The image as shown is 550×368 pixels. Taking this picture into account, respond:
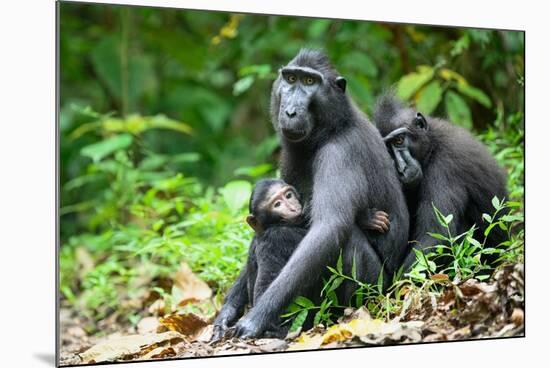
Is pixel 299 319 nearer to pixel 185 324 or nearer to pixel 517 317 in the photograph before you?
pixel 185 324

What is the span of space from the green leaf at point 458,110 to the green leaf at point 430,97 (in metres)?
0.11

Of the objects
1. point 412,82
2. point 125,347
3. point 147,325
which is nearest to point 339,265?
point 125,347

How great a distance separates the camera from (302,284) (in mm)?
5750

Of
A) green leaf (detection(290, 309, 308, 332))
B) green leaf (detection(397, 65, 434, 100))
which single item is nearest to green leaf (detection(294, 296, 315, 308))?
green leaf (detection(290, 309, 308, 332))

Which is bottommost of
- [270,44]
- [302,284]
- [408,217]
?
[302,284]

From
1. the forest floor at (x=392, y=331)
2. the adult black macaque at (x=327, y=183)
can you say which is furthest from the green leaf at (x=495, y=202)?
the adult black macaque at (x=327, y=183)

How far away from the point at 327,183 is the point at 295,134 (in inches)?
18.1

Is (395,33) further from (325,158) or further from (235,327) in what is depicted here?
(235,327)

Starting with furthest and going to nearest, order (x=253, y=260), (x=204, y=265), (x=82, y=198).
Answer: (x=82, y=198) < (x=204, y=265) < (x=253, y=260)

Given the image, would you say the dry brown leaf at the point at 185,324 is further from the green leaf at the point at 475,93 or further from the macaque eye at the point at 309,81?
the green leaf at the point at 475,93

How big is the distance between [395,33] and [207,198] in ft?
9.47

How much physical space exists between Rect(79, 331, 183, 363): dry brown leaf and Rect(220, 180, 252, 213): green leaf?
1.96 m

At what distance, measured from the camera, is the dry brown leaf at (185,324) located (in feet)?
21.0

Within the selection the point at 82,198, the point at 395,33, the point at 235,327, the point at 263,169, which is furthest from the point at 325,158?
the point at 82,198
